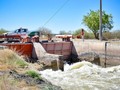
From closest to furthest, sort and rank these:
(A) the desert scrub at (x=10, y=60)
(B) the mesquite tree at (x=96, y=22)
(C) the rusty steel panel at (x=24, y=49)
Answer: (A) the desert scrub at (x=10, y=60) → (C) the rusty steel panel at (x=24, y=49) → (B) the mesquite tree at (x=96, y=22)

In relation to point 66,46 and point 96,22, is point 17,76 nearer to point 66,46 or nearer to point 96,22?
point 66,46

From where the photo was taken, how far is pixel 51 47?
22531 millimetres

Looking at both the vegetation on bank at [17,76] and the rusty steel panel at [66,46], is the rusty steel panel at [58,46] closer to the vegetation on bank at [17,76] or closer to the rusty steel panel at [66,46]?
the rusty steel panel at [66,46]

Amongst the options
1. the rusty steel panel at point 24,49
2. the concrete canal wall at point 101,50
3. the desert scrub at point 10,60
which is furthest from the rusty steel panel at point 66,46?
the desert scrub at point 10,60

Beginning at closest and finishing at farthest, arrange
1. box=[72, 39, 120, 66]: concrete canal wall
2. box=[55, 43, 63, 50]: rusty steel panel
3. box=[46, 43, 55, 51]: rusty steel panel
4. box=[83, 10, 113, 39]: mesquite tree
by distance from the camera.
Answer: box=[72, 39, 120, 66]: concrete canal wall → box=[46, 43, 55, 51]: rusty steel panel → box=[55, 43, 63, 50]: rusty steel panel → box=[83, 10, 113, 39]: mesquite tree

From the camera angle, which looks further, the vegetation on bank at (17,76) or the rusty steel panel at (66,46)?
the rusty steel panel at (66,46)

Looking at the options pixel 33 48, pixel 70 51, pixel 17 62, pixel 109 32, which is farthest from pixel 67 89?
pixel 109 32

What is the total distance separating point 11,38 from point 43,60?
17.8 ft

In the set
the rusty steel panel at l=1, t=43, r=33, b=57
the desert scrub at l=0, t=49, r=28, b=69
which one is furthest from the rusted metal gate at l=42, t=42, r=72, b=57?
the desert scrub at l=0, t=49, r=28, b=69

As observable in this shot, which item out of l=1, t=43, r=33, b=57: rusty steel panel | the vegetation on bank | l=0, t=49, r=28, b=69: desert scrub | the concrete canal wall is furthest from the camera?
the concrete canal wall

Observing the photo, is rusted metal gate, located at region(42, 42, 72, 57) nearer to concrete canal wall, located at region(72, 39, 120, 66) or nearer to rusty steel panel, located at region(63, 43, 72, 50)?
rusty steel panel, located at region(63, 43, 72, 50)

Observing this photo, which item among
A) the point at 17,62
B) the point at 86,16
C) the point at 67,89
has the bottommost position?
the point at 67,89

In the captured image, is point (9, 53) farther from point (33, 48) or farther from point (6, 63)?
point (33, 48)

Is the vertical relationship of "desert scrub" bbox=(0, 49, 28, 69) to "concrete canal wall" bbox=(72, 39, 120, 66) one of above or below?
above
